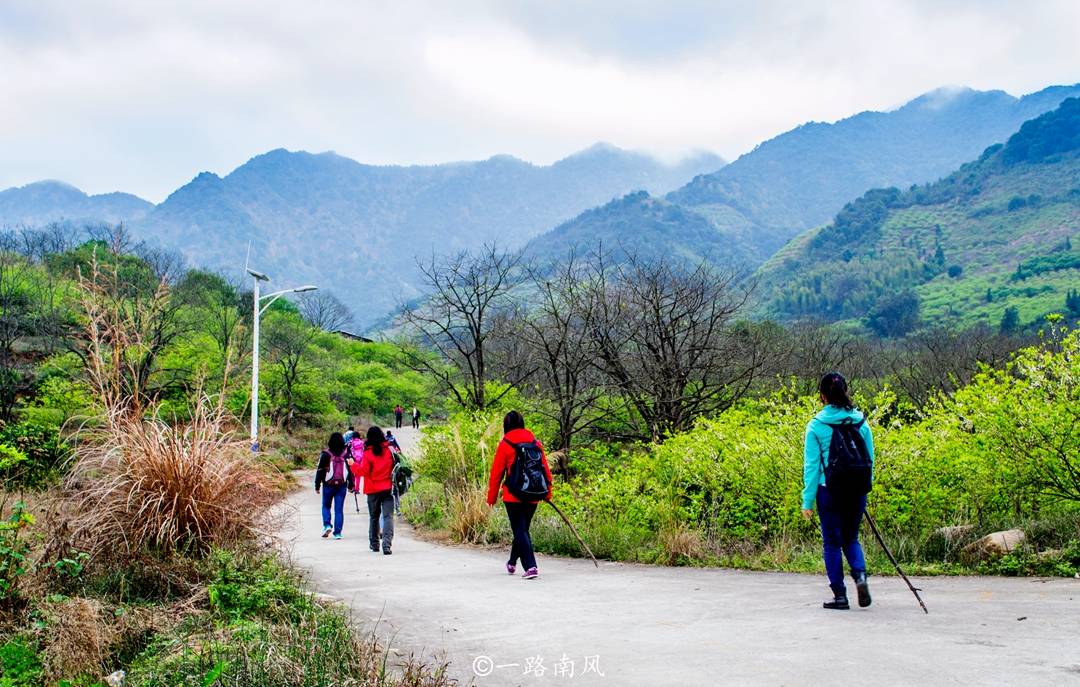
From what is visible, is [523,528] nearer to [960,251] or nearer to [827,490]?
[827,490]

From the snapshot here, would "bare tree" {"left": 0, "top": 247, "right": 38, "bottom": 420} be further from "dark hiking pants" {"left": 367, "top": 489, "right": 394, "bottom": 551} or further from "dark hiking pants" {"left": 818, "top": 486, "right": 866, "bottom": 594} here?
"dark hiking pants" {"left": 818, "top": 486, "right": 866, "bottom": 594}

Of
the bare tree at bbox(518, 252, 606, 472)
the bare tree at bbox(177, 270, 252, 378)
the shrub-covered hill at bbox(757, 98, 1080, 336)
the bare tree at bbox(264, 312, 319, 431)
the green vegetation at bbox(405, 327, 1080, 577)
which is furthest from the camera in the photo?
the shrub-covered hill at bbox(757, 98, 1080, 336)

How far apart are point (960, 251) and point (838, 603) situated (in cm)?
16517

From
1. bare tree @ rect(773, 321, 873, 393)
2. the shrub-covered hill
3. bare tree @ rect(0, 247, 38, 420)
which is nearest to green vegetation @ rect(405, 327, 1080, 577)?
bare tree @ rect(773, 321, 873, 393)

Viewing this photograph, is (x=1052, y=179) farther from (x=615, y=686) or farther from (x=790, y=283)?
(x=615, y=686)

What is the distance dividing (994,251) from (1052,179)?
3843 cm

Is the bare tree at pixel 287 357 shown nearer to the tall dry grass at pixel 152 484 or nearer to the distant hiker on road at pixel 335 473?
the distant hiker on road at pixel 335 473

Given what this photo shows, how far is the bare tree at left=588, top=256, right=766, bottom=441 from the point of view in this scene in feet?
71.7

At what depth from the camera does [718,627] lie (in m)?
6.62

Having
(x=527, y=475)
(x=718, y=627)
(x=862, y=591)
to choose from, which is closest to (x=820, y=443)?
(x=862, y=591)

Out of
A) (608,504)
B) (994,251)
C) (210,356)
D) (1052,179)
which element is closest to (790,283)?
(994,251)

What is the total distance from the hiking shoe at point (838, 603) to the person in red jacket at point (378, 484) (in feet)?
24.2

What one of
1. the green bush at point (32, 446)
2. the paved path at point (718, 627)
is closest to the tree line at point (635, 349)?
the green bush at point (32, 446)

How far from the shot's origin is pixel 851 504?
7.15 m
